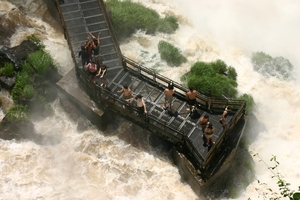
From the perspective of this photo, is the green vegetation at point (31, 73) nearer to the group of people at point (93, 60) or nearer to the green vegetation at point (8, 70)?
the green vegetation at point (8, 70)

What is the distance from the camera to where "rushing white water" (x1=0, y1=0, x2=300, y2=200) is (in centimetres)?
1611

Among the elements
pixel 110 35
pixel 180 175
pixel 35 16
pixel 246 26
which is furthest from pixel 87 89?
pixel 246 26

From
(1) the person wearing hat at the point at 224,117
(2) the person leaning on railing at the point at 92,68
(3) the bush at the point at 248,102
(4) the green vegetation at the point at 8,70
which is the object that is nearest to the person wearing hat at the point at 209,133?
(1) the person wearing hat at the point at 224,117

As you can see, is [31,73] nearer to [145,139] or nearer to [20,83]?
[20,83]

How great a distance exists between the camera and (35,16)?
2341cm

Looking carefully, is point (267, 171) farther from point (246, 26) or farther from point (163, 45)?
point (246, 26)

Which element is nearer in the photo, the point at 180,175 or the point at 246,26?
the point at 180,175

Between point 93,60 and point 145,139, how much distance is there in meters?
4.82

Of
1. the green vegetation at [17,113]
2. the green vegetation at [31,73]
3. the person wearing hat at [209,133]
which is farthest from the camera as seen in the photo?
the green vegetation at [31,73]

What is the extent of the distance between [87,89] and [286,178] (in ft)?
35.1

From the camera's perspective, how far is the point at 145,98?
17422mm

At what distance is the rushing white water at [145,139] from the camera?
A: 16.1 m

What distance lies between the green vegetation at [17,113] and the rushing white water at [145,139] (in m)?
0.89

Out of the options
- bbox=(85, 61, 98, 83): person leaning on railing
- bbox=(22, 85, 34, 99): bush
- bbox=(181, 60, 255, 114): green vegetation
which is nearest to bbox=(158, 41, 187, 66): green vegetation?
bbox=(181, 60, 255, 114): green vegetation
